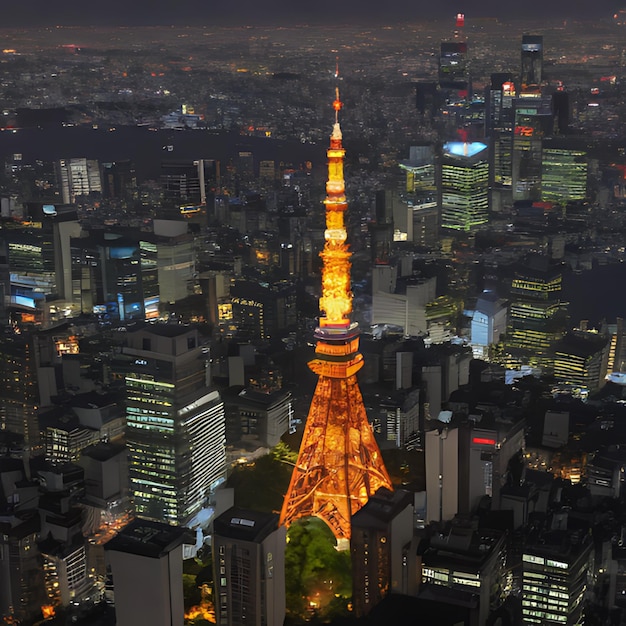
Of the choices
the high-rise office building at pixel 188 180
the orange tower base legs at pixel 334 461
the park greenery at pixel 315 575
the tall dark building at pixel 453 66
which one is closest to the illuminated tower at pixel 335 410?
the orange tower base legs at pixel 334 461

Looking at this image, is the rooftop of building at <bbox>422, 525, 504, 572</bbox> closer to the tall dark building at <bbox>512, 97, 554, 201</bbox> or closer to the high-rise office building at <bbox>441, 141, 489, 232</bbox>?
the tall dark building at <bbox>512, 97, 554, 201</bbox>

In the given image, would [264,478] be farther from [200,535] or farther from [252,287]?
[252,287]

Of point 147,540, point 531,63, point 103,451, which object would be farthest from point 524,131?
point 147,540

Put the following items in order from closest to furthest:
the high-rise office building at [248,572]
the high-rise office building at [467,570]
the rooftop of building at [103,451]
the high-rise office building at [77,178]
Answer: the high-rise office building at [248,572], the high-rise office building at [467,570], the rooftop of building at [103,451], the high-rise office building at [77,178]

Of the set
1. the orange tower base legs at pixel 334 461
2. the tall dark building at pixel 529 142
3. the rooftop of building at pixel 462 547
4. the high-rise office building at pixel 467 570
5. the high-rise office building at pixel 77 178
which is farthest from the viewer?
the high-rise office building at pixel 77 178

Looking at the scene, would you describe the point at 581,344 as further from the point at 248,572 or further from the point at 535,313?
the point at 248,572

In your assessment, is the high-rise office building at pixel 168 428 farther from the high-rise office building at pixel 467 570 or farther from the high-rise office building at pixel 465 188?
the high-rise office building at pixel 465 188
